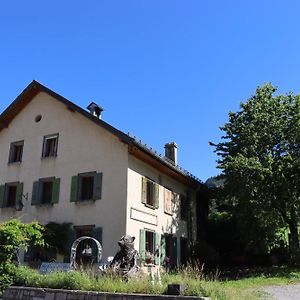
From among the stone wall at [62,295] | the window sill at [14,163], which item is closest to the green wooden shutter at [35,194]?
the window sill at [14,163]

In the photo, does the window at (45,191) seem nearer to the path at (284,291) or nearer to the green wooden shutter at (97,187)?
the green wooden shutter at (97,187)

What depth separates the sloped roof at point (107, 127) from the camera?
1839cm

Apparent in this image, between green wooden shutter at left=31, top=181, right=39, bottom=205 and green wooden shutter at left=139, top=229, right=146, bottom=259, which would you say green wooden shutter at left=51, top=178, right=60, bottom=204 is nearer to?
green wooden shutter at left=31, top=181, right=39, bottom=205

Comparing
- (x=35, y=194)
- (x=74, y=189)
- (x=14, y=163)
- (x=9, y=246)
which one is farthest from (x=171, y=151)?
(x=9, y=246)

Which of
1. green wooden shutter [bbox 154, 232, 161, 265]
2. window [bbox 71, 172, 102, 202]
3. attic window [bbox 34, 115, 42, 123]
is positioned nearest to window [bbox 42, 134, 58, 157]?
attic window [bbox 34, 115, 42, 123]

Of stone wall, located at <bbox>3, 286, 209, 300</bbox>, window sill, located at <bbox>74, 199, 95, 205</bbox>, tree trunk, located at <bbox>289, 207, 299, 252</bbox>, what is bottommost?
stone wall, located at <bbox>3, 286, 209, 300</bbox>

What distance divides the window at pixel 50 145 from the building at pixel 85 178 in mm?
51

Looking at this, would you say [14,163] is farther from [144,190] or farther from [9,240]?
[9,240]

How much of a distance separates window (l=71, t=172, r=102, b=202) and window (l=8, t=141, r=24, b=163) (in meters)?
4.45

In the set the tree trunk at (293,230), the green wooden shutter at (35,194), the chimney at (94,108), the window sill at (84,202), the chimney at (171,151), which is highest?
the chimney at (94,108)

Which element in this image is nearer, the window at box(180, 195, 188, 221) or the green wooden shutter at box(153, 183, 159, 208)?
the green wooden shutter at box(153, 183, 159, 208)

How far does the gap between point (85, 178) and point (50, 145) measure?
3137 millimetres

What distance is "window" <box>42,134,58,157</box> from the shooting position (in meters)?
20.8

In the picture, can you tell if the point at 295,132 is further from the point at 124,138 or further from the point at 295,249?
the point at 124,138
